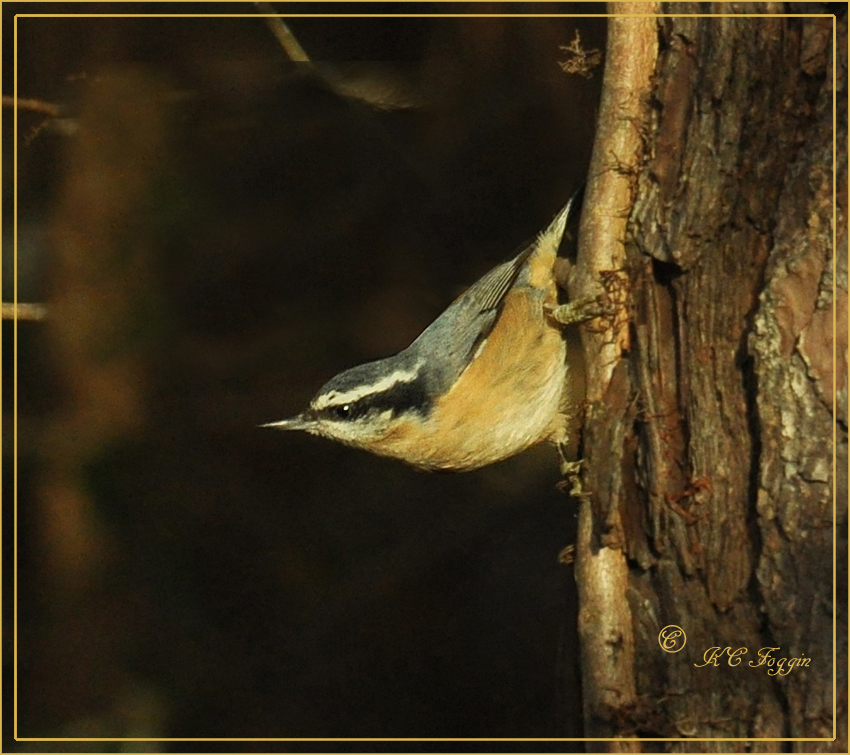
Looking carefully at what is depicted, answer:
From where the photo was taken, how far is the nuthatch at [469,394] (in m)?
3.00

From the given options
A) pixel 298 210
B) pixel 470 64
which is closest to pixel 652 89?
pixel 470 64

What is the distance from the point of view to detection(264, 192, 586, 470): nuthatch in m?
3.00

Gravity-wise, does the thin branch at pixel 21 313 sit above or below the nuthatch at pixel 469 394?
above

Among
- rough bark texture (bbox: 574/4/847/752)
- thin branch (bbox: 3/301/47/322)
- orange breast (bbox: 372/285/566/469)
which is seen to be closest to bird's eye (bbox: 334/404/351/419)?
orange breast (bbox: 372/285/566/469)

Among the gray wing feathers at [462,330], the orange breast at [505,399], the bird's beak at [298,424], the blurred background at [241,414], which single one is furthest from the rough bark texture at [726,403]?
the blurred background at [241,414]

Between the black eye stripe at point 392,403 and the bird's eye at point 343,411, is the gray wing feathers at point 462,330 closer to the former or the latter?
the black eye stripe at point 392,403

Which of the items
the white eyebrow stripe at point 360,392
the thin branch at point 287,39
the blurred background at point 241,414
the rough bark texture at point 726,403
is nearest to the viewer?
the rough bark texture at point 726,403

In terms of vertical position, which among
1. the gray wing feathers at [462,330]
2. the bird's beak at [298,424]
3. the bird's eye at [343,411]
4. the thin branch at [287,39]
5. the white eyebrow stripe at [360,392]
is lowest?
the bird's beak at [298,424]

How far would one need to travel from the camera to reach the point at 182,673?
493cm

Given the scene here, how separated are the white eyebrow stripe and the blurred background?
62.7 inches

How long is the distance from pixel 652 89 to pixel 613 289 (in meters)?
0.49

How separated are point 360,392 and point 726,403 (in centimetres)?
114

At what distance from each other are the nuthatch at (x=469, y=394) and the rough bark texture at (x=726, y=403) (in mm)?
493

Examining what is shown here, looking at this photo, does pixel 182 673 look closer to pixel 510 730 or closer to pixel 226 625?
pixel 226 625
